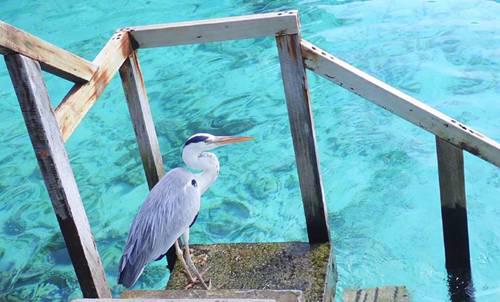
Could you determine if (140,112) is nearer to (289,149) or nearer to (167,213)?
(167,213)

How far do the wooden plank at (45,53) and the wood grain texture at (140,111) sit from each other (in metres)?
0.42

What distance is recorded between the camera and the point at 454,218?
3.94m

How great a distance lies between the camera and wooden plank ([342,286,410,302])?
12.7 ft

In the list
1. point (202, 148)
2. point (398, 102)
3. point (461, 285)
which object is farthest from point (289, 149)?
point (398, 102)

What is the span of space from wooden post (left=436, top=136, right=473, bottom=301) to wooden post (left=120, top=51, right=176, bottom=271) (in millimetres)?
1365

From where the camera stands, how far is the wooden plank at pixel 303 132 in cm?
352

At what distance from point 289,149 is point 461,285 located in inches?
103

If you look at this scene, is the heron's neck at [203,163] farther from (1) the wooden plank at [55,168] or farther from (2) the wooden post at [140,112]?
(1) the wooden plank at [55,168]

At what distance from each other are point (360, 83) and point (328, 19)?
5461 millimetres

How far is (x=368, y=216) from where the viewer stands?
5805 mm

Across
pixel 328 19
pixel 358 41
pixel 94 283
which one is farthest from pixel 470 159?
pixel 94 283

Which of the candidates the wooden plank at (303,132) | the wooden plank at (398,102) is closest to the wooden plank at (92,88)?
the wooden plank at (303,132)

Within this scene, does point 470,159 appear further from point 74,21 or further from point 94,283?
point 74,21

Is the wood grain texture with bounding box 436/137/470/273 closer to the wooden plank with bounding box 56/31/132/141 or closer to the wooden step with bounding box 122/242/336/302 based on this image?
the wooden step with bounding box 122/242/336/302
